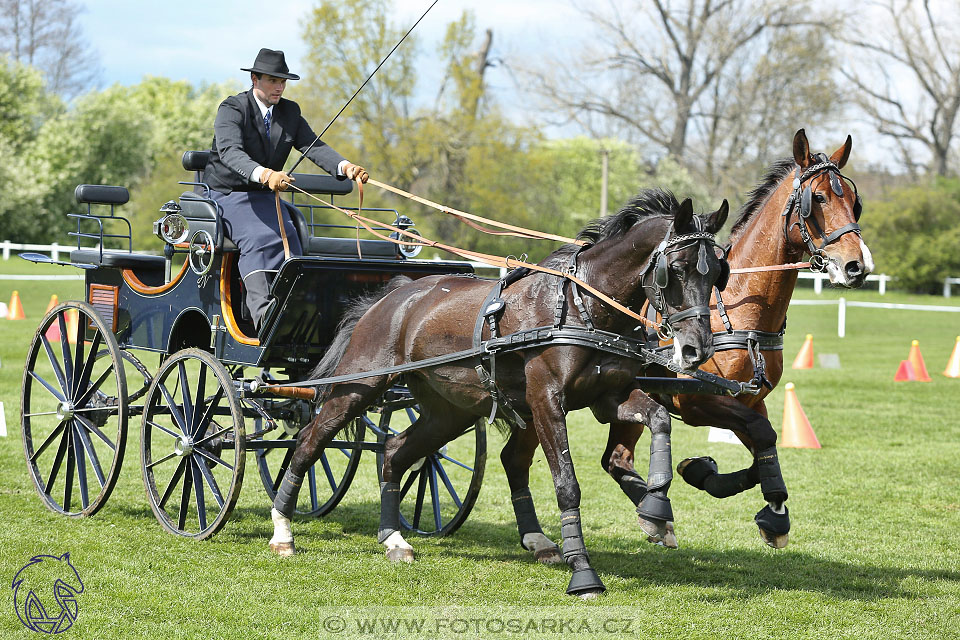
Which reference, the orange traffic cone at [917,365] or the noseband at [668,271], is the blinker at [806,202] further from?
the orange traffic cone at [917,365]

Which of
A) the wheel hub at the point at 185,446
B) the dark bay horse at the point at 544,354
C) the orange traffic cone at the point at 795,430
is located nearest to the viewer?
the dark bay horse at the point at 544,354

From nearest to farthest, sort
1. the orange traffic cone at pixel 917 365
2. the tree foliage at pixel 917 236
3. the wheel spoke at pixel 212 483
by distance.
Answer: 1. the wheel spoke at pixel 212 483
2. the orange traffic cone at pixel 917 365
3. the tree foliage at pixel 917 236

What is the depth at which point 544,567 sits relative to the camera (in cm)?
576

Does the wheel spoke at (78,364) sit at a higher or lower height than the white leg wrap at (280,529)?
higher

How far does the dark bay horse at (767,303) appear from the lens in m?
5.51

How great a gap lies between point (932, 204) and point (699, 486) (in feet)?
112

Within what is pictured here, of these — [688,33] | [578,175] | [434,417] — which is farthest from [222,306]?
[578,175]

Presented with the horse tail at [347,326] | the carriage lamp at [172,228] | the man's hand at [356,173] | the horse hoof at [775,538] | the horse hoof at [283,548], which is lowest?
the horse hoof at [283,548]

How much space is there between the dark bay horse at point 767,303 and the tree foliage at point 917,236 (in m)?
31.1

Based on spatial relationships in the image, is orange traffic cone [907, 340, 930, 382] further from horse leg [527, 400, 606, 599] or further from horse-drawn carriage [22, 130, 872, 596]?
horse leg [527, 400, 606, 599]

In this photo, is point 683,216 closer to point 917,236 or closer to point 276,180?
point 276,180

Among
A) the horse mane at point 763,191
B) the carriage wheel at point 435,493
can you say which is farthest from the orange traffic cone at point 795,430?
the horse mane at point 763,191

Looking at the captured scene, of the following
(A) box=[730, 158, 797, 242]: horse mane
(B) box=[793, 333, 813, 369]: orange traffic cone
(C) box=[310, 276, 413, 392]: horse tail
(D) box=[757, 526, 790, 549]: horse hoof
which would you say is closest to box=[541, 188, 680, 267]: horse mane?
(A) box=[730, 158, 797, 242]: horse mane

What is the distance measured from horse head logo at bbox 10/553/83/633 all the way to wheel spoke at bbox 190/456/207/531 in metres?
0.78
